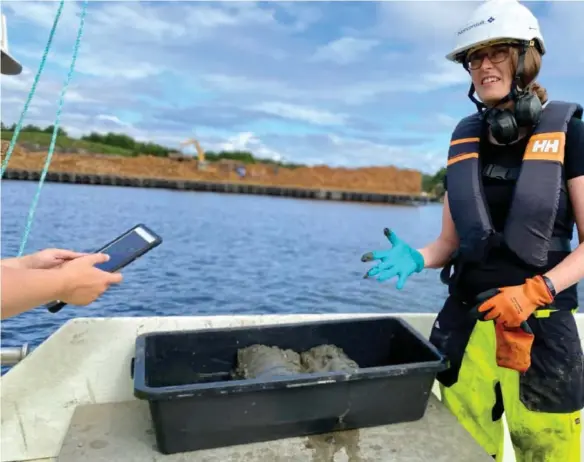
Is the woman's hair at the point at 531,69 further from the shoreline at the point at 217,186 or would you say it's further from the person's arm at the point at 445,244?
the shoreline at the point at 217,186

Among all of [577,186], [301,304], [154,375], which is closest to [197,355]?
[154,375]

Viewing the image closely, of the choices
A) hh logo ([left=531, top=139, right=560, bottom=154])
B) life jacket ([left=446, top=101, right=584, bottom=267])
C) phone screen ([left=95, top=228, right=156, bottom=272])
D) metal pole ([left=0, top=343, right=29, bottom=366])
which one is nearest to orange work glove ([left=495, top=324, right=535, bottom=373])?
life jacket ([left=446, top=101, right=584, bottom=267])

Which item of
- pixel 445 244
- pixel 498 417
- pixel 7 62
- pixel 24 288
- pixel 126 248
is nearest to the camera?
pixel 24 288

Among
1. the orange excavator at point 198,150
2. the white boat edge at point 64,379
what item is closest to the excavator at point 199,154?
the orange excavator at point 198,150

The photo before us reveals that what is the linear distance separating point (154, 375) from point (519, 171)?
152cm

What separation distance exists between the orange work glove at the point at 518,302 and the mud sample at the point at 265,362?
686mm

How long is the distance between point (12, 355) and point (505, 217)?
6.68ft

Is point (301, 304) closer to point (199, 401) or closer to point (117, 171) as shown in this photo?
point (199, 401)

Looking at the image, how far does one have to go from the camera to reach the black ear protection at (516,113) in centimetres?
184

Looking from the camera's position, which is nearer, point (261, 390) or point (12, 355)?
point (261, 390)

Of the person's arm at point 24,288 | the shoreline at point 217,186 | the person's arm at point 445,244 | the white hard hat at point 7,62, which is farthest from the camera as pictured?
the shoreline at point 217,186

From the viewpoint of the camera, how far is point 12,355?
7.38 feet

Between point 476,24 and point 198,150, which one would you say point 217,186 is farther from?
point 476,24

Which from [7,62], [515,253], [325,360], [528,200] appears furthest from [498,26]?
[7,62]
